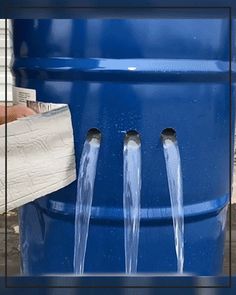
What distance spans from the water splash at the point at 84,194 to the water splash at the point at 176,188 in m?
0.22

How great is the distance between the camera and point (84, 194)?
196cm

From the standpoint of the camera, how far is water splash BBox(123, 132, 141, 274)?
6.26ft

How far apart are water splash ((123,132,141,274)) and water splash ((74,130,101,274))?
0.10m

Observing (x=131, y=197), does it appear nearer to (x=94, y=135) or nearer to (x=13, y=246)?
(x=94, y=135)

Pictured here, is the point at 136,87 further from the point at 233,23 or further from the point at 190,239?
the point at 190,239

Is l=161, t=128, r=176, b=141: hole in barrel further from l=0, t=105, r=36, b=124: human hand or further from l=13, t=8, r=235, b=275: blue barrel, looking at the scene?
l=0, t=105, r=36, b=124: human hand

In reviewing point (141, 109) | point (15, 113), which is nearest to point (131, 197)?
point (141, 109)

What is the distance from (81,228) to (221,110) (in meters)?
0.59

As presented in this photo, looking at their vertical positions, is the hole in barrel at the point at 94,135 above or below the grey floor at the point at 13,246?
above

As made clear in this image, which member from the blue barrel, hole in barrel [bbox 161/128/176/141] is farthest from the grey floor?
hole in barrel [bbox 161/128/176/141]

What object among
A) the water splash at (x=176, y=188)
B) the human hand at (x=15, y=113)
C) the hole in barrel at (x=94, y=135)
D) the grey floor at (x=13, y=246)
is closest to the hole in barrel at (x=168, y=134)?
the water splash at (x=176, y=188)

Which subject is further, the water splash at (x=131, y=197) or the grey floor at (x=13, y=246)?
the grey floor at (x=13, y=246)

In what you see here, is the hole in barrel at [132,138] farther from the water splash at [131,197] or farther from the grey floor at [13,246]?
the grey floor at [13,246]

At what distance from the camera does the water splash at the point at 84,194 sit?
1.92 m
